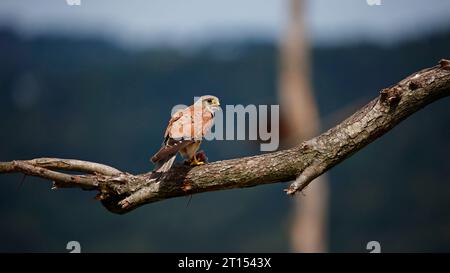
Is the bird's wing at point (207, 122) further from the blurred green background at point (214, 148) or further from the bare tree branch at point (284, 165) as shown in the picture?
the blurred green background at point (214, 148)

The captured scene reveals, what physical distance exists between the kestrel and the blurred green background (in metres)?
7.15

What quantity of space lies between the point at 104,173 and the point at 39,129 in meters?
12.0

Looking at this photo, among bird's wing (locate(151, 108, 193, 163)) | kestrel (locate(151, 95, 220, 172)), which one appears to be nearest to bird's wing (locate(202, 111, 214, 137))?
kestrel (locate(151, 95, 220, 172))

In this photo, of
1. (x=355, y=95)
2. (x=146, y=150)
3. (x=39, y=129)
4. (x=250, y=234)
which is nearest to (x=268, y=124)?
(x=250, y=234)

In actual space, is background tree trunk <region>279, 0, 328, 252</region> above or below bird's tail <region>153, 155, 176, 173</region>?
above

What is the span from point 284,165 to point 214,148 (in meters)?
9.73

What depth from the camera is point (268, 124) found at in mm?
7434

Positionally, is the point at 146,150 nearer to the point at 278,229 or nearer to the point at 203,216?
the point at 203,216

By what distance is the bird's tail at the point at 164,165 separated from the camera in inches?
182

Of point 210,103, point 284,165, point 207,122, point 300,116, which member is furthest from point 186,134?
point 300,116

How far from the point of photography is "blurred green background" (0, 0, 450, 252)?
13914mm

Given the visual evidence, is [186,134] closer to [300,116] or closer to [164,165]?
[164,165]

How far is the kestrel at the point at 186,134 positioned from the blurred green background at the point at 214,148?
7.15 meters

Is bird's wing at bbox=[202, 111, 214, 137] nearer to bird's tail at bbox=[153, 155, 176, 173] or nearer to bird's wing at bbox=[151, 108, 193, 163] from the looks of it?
bird's wing at bbox=[151, 108, 193, 163]
